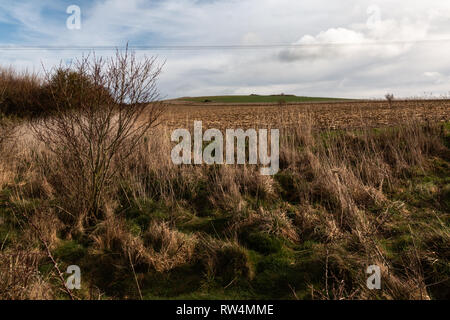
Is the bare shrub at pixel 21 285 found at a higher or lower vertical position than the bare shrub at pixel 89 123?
lower

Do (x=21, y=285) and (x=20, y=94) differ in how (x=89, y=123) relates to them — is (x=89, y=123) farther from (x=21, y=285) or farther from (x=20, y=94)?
(x=20, y=94)

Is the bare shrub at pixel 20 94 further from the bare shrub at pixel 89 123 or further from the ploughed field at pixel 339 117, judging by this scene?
the bare shrub at pixel 89 123

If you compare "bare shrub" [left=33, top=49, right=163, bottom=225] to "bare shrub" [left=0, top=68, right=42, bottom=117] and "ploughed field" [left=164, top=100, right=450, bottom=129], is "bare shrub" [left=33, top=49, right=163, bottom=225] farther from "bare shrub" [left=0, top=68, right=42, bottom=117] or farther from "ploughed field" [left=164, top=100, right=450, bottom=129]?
"bare shrub" [left=0, top=68, right=42, bottom=117]

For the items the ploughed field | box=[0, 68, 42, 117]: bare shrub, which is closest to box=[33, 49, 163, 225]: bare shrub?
the ploughed field

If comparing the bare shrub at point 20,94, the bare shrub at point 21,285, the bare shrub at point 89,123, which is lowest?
the bare shrub at point 21,285

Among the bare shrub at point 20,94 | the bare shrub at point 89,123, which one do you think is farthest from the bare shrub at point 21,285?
the bare shrub at point 20,94

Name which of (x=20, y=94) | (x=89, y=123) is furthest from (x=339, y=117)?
(x=20, y=94)

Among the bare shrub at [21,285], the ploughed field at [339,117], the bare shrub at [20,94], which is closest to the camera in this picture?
the bare shrub at [21,285]

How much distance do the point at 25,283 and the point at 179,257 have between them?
1658 mm

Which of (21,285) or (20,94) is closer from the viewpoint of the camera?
(21,285)

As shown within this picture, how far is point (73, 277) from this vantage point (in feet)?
12.4

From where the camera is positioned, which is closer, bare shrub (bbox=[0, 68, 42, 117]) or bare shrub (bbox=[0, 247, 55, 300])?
bare shrub (bbox=[0, 247, 55, 300])
